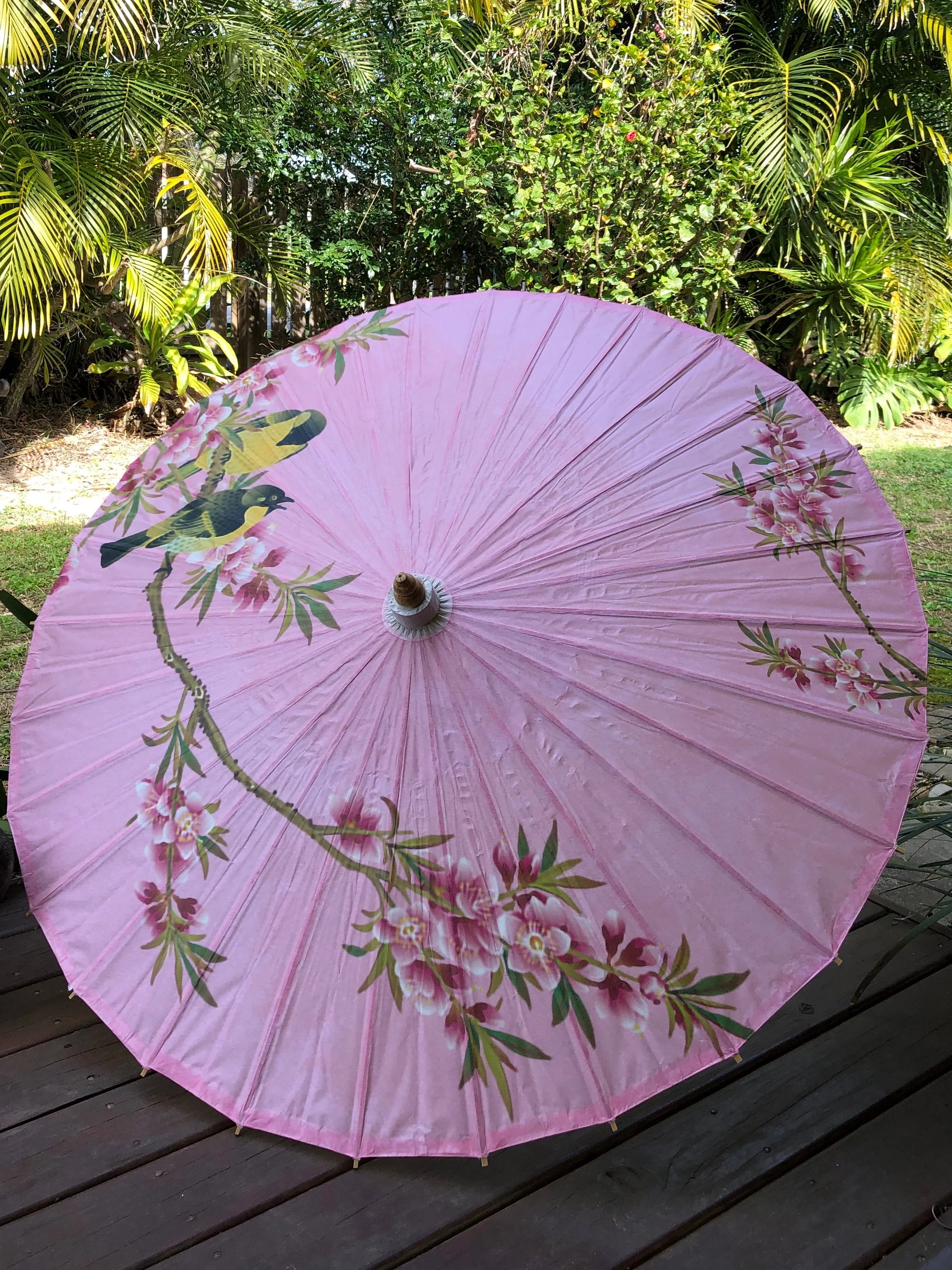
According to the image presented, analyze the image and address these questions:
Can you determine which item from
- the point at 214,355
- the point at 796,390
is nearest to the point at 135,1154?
the point at 796,390

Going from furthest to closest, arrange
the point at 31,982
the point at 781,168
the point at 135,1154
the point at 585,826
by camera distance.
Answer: the point at 781,168 < the point at 31,982 < the point at 135,1154 < the point at 585,826

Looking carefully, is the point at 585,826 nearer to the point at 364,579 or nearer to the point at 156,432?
the point at 364,579

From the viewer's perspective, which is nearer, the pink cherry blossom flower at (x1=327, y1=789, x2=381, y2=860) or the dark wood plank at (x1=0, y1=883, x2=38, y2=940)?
the pink cherry blossom flower at (x1=327, y1=789, x2=381, y2=860)

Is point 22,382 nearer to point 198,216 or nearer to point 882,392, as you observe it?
point 198,216

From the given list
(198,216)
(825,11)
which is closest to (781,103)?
(825,11)

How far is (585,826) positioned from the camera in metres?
1.21

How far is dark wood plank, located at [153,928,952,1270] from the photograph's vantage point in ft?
3.94

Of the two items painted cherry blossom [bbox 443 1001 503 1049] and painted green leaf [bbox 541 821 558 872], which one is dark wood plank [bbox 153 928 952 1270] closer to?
painted cherry blossom [bbox 443 1001 503 1049]

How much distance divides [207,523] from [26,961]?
83cm

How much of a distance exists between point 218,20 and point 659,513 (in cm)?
551

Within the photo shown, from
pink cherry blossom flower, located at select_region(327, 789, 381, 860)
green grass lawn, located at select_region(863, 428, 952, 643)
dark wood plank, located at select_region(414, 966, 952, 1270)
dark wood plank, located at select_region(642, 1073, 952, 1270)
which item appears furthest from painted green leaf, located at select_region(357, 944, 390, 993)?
green grass lawn, located at select_region(863, 428, 952, 643)

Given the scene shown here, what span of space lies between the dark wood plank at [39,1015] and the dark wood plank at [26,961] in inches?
0.6

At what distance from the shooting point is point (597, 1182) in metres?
1.28

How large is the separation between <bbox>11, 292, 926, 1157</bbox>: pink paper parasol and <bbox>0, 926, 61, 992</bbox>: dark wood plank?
341 millimetres
